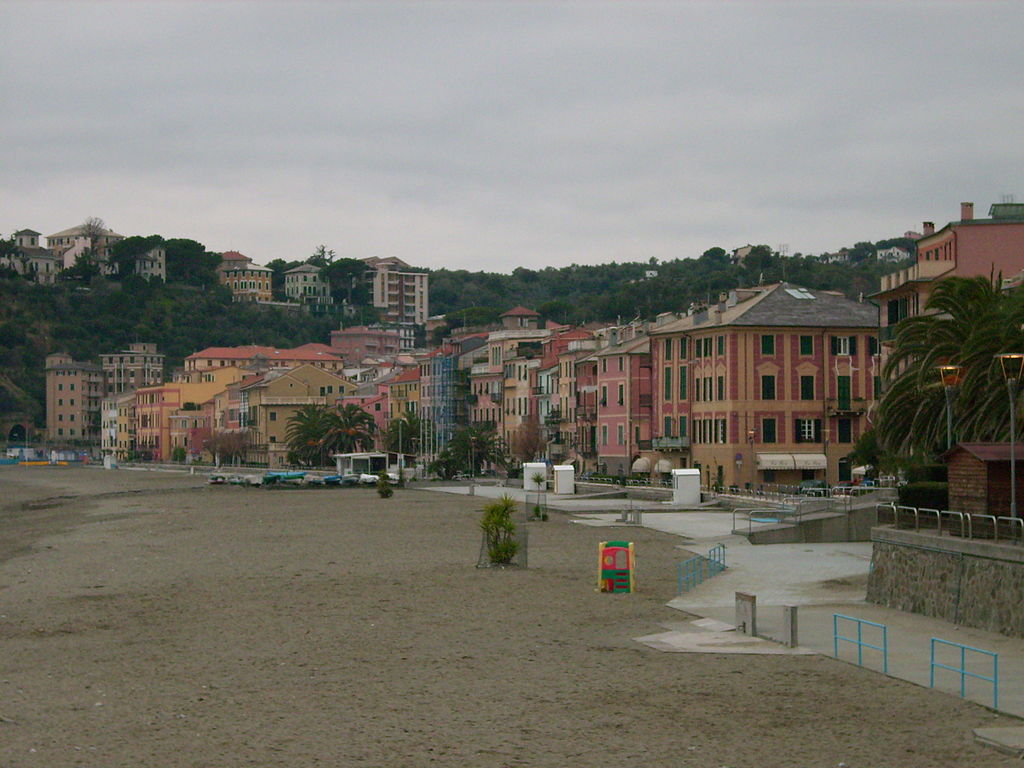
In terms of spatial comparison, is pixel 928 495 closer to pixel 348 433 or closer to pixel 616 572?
pixel 616 572

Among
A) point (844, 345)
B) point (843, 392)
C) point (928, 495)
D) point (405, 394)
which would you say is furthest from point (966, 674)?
point (405, 394)

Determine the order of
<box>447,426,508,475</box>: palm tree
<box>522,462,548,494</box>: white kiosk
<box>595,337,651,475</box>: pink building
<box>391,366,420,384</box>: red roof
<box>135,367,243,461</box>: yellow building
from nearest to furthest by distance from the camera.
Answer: <box>522,462,548,494</box>: white kiosk, <box>595,337,651,475</box>: pink building, <box>447,426,508,475</box>: palm tree, <box>391,366,420,384</box>: red roof, <box>135,367,243,461</box>: yellow building

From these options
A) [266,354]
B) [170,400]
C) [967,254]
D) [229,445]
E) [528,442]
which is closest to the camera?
[967,254]

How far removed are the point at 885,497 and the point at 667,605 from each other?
19635mm

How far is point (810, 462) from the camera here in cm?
7281

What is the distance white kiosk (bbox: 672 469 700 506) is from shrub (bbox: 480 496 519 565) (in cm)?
2817

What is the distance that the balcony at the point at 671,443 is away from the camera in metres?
78.8

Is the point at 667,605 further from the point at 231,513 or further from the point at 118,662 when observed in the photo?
the point at 231,513

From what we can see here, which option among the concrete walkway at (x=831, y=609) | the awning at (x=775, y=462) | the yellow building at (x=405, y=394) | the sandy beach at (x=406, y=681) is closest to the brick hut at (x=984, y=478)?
the concrete walkway at (x=831, y=609)

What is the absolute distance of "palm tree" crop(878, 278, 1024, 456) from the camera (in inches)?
1375

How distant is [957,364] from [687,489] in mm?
29020

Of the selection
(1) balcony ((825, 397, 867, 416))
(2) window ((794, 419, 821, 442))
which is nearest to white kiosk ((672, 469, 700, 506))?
(2) window ((794, 419, 821, 442))

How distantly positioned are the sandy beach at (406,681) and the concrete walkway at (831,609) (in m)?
0.81

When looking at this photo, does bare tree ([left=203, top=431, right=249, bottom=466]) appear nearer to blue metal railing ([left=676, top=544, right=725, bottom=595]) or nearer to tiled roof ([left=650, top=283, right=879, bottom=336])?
tiled roof ([left=650, top=283, right=879, bottom=336])
